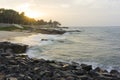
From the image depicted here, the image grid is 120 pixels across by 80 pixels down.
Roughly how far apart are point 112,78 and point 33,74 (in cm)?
443

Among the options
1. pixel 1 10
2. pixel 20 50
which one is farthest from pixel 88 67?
pixel 1 10

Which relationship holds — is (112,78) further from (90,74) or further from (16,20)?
(16,20)

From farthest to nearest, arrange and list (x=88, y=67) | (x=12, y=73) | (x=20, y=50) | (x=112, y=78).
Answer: (x=20, y=50) < (x=88, y=67) < (x=112, y=78) < (x=12, y=73)

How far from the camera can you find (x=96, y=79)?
13070 millimetres

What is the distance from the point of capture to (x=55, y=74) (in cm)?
1302

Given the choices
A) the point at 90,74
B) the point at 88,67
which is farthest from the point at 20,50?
the point at 90,74

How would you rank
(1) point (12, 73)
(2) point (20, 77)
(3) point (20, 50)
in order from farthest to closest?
(3) point (20, 50) → (1) point (12, 73) → (2) point (20, 77)

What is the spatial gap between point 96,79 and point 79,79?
113cm

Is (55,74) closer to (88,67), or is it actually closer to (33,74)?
(33,74)

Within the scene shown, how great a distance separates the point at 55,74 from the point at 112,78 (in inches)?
128

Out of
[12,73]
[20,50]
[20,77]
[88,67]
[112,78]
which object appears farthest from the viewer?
[20,50]

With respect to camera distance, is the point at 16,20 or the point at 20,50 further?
the point at 16,20

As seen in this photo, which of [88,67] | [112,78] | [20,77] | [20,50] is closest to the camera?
[20,77]

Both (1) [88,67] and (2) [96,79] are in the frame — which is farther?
(1) [88,67]
